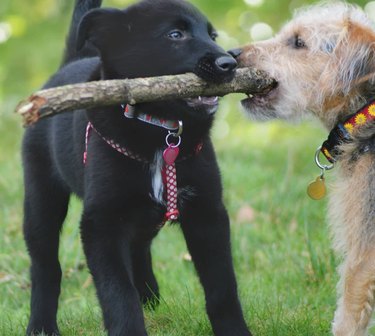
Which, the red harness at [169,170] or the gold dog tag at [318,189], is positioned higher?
the red harness at [169,170]

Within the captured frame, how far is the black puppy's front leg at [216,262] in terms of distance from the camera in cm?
387

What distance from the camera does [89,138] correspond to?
12.9ft

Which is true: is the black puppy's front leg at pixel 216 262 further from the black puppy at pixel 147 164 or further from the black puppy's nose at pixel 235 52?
the black puppy's nose at pixel 235 52

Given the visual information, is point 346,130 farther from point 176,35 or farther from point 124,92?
point 124,92

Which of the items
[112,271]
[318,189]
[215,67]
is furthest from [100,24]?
[318,189]

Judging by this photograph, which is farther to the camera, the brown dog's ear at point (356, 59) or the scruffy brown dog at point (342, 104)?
the brown dog's ear at point (356, 59)

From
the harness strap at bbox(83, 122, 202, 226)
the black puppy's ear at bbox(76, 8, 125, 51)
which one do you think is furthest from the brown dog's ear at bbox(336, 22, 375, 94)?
the black puppy's ear at bbox(76, 8, 125, 51)

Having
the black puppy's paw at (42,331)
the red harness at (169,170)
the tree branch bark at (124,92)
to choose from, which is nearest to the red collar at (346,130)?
the tree branch bark at (124,92)

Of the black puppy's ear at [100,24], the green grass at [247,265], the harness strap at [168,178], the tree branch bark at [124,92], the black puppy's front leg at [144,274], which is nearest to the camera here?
the tree branch bark at [124,92]

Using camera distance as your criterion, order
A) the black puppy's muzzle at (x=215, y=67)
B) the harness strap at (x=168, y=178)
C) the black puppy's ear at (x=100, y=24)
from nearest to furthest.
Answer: the black puppy's muzzle at (x=215, y=67), the harness strap at (x=168, y=178), the black puppy's ear at (x=100, y=24)

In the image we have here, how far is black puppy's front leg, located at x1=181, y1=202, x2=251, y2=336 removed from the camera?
3.87 m

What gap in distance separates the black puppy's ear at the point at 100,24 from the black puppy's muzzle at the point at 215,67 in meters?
0.57

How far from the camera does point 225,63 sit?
3.60 meters

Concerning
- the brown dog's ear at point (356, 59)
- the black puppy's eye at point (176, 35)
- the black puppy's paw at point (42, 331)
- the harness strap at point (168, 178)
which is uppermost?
the black puppy's eye at point (176, 35)
